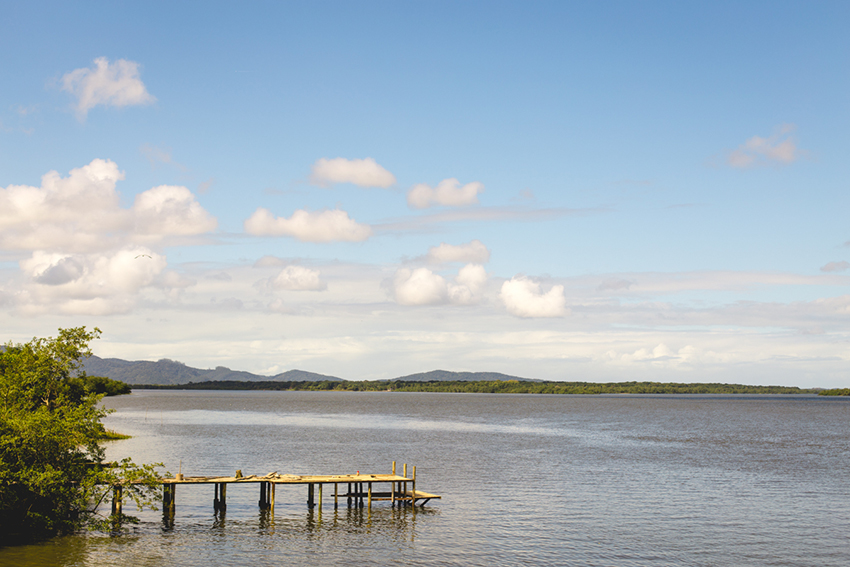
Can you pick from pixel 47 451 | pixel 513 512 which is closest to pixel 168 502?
pixel 47 451

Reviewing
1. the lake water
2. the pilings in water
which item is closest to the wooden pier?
the pilings in water

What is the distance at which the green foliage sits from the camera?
35.3 meters

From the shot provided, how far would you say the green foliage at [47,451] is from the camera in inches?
1389

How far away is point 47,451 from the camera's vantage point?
119 ft

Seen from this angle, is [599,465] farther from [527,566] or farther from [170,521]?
[170,521]

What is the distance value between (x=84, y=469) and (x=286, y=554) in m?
12.0

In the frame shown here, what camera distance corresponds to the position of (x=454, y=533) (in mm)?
39531

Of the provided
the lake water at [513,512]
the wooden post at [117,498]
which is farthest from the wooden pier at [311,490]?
the wooden post at [117,498]

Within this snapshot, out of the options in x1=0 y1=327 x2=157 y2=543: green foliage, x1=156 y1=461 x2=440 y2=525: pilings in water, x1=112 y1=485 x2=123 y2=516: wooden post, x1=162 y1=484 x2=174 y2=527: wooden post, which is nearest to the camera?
x1=0 y1=327 x2=157 y2=543: green foliage

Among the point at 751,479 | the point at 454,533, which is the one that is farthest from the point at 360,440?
the point at 454,533

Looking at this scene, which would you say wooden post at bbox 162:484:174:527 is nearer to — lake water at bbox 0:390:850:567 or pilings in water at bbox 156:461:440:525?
pilings in water at bbox 156:461:440:525

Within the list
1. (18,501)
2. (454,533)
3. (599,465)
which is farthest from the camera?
(599,465)

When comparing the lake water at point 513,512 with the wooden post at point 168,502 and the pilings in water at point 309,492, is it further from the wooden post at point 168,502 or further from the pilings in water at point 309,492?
the pilings in water at point 309,492

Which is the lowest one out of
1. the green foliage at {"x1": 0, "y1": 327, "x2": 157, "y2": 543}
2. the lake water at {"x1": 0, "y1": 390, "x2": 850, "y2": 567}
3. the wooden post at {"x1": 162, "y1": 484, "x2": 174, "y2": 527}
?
the lake water at {"x1": 0, "y1": 390, "x2": 850, "y2": 567}
